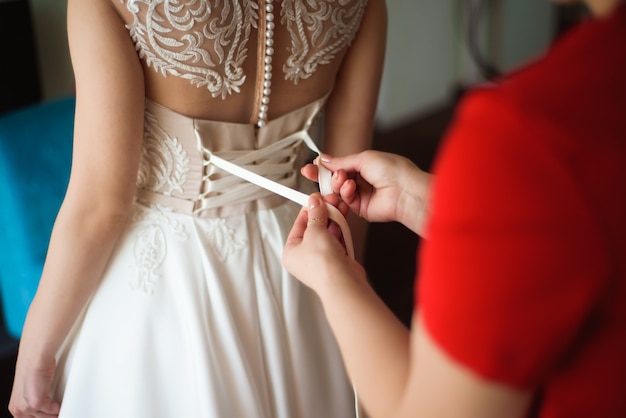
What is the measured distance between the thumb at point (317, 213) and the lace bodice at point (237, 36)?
0.24 m

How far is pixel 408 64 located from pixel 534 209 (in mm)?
4313

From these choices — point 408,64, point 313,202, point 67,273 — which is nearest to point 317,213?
point 313,202

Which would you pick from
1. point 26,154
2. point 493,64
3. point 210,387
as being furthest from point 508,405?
point 493,64

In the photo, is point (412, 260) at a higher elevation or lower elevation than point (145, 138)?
lower

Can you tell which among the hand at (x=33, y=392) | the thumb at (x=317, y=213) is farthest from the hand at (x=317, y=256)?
the hand at (x=33, y=392)

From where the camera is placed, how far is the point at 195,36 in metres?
1.00

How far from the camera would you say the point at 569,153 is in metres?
0.53

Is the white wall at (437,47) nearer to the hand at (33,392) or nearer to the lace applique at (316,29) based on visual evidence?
the lace applique at (316,29)

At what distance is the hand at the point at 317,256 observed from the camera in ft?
2.68

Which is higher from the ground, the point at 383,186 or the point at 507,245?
the point at 507,245

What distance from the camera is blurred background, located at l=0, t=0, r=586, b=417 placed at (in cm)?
245

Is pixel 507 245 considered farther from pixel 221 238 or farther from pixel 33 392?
pixel 33 392

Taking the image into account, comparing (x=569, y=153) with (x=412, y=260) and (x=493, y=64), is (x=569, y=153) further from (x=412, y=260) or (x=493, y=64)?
(x=493, y=64)

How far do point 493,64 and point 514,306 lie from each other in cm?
514
